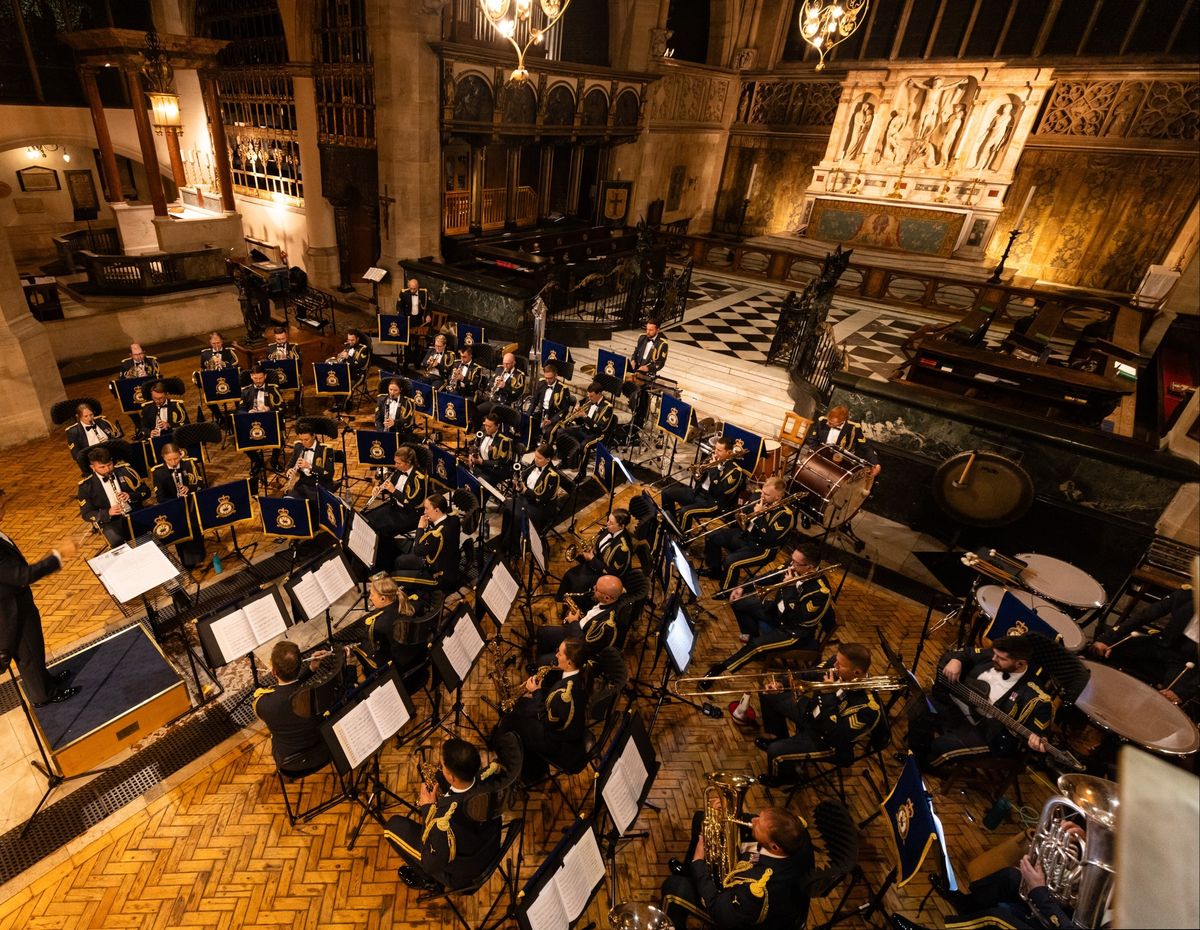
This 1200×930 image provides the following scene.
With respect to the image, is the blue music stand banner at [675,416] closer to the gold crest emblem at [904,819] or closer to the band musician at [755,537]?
the band musician at [755,537]

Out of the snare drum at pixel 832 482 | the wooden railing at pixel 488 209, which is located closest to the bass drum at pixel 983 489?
the snare drum at pixel 832 482

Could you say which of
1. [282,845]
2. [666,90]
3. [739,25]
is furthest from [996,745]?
[739,25]

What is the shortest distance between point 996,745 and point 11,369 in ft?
39.0

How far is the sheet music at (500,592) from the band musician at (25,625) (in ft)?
9.68

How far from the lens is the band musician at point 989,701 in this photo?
4.46 metres

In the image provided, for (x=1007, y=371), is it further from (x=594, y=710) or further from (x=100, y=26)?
(x=100, y=26)

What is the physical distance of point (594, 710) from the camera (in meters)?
4.02

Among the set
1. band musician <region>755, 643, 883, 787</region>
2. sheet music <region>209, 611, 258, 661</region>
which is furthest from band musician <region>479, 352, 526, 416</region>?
band musician <region>755, 643, 883, 787</region>

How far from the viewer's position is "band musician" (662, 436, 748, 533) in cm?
718

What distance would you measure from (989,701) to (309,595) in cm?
521

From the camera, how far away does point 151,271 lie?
11734mm

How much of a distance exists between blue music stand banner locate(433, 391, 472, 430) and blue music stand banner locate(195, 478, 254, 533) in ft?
9.02

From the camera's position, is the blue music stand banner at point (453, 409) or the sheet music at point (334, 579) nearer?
the sheet music at point (334, 579)

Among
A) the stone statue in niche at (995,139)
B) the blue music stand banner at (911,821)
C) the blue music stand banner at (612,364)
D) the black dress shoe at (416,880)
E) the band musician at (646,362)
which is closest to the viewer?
the blue music stand banner at (911,821)
